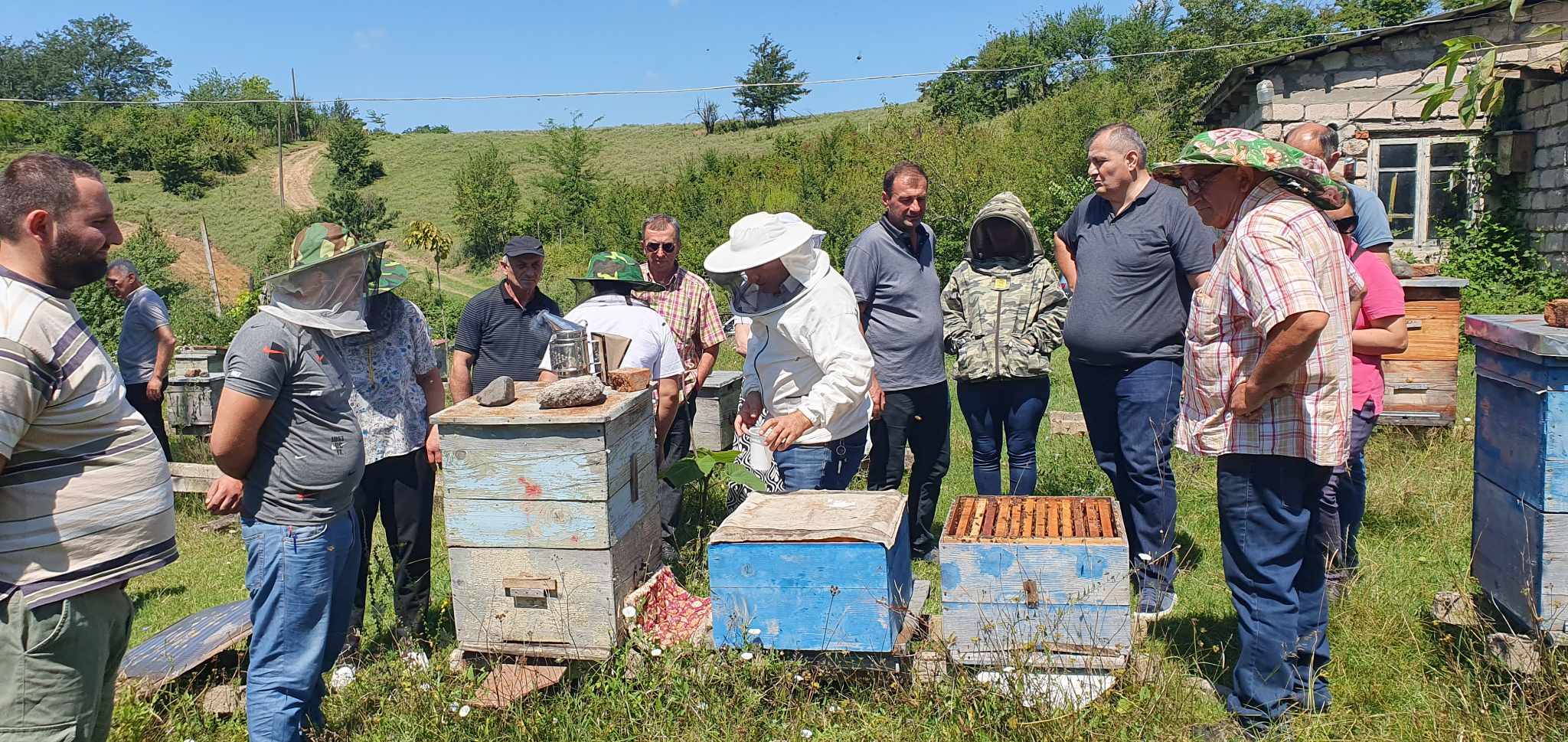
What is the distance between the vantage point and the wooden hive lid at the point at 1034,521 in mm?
3211

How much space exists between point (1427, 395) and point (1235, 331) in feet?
15.1

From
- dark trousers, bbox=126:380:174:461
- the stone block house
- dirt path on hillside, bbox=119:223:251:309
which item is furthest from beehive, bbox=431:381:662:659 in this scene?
dirt path on hillside, bbox=119:223:251:309

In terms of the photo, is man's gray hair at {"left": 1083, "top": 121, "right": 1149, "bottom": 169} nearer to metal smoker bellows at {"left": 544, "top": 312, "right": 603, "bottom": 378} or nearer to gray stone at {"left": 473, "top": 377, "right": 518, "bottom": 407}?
metal smoker bellows at {"left": 544, "top": 312, "right": 603, "bottom": 378}

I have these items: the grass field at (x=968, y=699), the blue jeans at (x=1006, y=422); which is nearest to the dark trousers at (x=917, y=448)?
the blue jeans at (x=1006, y=422)

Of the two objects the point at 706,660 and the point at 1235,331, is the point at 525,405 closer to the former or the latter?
the point at 706,660

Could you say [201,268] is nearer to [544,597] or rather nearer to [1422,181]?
[1422,181]

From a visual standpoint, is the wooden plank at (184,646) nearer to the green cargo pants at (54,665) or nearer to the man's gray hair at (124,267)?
the green cargo pants at (54,665)

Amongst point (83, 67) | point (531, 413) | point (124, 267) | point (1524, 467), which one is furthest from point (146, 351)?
point (83, 67)

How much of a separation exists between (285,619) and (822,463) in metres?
1.95

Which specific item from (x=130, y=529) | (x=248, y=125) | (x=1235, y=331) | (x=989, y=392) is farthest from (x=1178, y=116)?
(x=248, y=125)

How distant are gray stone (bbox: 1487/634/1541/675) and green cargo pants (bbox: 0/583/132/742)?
3.89m

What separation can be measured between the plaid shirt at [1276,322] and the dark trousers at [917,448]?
1.94 meters

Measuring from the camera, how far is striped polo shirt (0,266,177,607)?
2252 millimetres

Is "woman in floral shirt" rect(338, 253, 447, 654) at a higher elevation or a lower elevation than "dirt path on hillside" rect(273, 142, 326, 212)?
lower
